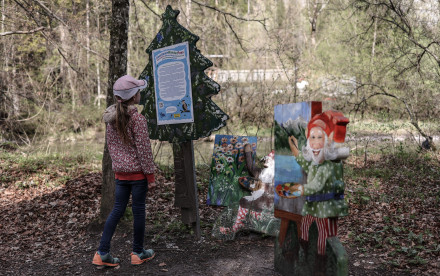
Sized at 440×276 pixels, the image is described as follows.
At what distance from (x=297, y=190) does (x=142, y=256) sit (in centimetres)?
194

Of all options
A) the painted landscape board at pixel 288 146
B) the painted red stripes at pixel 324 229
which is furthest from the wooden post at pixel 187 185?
the painted red stripes at pixel 324 229

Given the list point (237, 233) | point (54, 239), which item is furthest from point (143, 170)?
point (54, 239)

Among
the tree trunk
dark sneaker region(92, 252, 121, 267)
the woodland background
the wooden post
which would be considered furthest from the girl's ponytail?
the woodland background

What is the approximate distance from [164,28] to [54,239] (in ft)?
11.1

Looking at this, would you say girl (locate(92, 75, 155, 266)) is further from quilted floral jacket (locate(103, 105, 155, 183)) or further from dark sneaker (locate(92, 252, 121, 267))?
dark sneaker (locate(92, 252, 121, 267))

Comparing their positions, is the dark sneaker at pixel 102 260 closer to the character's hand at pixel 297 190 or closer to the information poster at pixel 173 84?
the information poster at pixel 173 84

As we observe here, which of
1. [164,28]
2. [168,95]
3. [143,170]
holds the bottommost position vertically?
[143,170]

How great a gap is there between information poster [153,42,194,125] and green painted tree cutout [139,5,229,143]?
0.06 meters

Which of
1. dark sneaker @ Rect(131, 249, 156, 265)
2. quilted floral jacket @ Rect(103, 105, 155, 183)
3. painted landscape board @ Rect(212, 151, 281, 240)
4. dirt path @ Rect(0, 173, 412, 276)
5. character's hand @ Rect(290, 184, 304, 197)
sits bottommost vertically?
dirt path @ Rect(0, 173, 412, 276)

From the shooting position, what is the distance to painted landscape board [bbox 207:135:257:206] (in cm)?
537

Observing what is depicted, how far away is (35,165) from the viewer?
→ 29.5 ft

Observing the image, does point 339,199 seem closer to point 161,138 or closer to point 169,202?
point 161,138

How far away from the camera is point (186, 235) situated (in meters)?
5.31

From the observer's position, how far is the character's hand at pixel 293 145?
3.77 m
